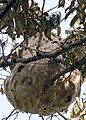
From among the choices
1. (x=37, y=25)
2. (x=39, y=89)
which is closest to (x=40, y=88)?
(x=39, y=89)

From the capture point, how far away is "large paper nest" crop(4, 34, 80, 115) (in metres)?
1.81

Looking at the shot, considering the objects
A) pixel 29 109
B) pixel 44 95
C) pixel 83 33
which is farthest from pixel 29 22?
pixel 29 109

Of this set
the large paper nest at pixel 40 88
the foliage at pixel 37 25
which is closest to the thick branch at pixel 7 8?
the foliage at pixel 37 25

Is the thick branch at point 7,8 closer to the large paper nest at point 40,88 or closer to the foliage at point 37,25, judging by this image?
the foliage at point 37,25

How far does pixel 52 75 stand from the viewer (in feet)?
5.93

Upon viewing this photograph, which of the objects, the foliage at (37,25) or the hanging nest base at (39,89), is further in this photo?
the hanging nest base at (39,89)

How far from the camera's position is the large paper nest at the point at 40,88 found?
1.81m

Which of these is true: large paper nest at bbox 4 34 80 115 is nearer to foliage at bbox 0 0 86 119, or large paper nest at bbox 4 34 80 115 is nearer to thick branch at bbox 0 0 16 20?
foliage at bbox 0 0 86 119

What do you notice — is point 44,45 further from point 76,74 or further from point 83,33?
point 83,33

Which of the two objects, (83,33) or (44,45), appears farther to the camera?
(44,45)

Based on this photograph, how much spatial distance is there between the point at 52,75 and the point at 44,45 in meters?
0.39

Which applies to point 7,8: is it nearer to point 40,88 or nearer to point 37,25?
point 37,25

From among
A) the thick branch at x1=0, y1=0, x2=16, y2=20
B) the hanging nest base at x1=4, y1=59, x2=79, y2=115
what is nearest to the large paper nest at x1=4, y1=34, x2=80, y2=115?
the hanging nest base at x1=4, y1=59, x2=79, y2=115

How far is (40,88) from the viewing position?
180cm
